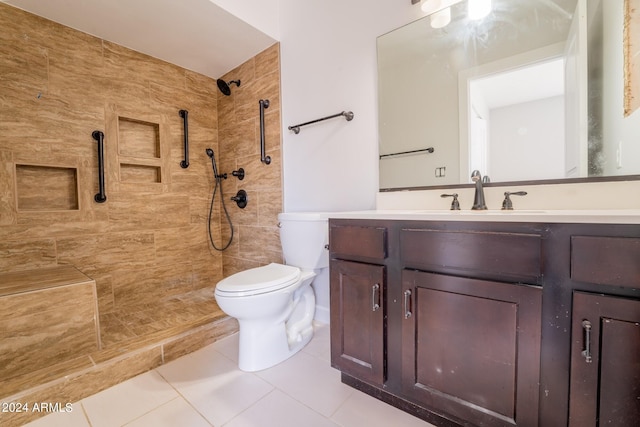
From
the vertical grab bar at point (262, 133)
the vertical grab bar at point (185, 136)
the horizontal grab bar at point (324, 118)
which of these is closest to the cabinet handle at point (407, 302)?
the horizontal grab bar at point (324, 118)

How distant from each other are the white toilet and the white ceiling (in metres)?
1.44

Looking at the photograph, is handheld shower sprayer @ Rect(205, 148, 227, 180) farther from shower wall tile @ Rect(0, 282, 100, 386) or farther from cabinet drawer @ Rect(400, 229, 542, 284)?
cabinet drawer @ Rect(400, 229, 542, 284)

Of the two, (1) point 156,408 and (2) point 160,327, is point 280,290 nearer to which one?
(1) point 156,408

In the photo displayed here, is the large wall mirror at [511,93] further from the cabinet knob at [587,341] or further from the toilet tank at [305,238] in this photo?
the cabinet knob at [587,341]

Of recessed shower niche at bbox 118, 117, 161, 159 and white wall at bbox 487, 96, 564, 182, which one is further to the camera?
recessed shower niche at bbox 118, 117, 161, 159

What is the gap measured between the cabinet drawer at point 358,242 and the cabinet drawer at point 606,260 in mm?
550

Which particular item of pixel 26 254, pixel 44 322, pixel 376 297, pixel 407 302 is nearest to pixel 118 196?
pixel 26 254

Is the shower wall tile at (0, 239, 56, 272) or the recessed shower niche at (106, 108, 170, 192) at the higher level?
the recessed shower niche at (106, 108, 170, 192)

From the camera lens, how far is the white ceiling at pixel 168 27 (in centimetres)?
168

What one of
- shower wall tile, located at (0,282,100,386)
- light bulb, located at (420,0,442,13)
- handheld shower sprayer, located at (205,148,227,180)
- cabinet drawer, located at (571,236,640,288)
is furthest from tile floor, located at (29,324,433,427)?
light bulb, located at (420,0,442,13)

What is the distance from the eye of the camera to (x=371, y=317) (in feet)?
3.57

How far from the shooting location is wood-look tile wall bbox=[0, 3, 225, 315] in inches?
66.3

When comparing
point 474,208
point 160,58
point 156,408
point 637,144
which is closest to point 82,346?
point 156,408

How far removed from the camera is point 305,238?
5.46 feet
